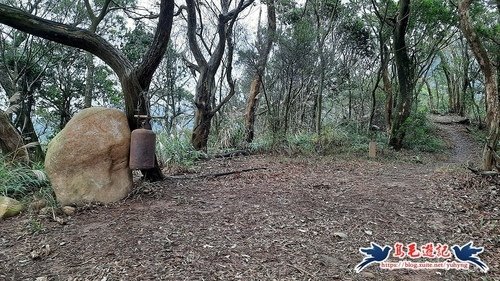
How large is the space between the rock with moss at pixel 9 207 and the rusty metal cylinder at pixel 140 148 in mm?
1060

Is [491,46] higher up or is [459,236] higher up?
[491,46]

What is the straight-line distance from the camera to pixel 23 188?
3463 mm

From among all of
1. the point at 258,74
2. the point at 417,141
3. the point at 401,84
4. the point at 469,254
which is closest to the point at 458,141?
the point at 417,141

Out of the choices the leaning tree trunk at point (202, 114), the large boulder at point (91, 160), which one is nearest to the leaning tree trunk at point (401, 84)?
the leaning tree trunk at point (202, 114)

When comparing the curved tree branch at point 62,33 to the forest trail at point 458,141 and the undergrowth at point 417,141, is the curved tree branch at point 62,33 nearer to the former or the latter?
the undergrowth at point 417,141

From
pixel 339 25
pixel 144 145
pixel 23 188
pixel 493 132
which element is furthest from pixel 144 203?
pixel 339 25

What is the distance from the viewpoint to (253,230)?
2473 millimetres

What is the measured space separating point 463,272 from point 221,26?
5444 millimetres

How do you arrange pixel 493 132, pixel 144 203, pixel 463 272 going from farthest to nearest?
pixel 493 132, pixel 144 203, pixel 463 272

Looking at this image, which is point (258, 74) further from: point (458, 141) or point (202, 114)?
point (458, 141)

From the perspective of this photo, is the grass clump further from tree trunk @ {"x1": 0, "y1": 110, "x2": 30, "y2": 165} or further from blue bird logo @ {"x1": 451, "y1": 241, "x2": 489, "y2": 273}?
blue bird logo @ {"x1": 451, "y1": 241, "x2": 489, "y2": 273}

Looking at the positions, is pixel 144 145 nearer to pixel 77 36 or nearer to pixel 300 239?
pixel 77 36

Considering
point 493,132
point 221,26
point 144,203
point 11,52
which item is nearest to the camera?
point 144,203

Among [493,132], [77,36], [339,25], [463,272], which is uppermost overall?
[339,25]
